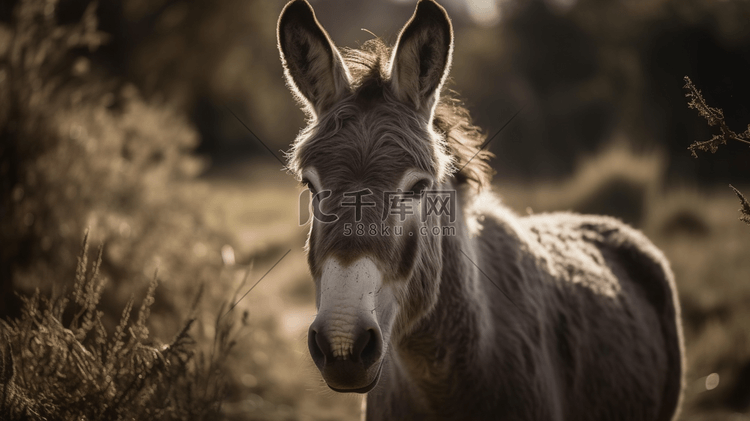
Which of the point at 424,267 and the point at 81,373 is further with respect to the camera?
the point at 81,373

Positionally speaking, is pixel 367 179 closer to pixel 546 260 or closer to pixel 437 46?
pixel 437 46

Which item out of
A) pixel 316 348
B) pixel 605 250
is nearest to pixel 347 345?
pixel 316 348

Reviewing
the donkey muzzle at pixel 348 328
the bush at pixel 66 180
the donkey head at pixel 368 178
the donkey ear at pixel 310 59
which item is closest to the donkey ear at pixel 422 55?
the donkey head at pixel 368 178

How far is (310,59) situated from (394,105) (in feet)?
1.82

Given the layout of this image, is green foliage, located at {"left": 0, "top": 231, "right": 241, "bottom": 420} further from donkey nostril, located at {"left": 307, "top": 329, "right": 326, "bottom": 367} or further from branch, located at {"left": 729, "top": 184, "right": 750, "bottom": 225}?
branch, located at {"left": 729, "top": 184, "right": 750, "bottom": 225}

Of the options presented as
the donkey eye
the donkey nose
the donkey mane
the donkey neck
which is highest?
the donkey mane

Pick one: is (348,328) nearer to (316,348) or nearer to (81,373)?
(316,348)

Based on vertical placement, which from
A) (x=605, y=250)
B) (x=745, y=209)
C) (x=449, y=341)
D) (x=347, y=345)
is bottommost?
(x=347, y=345)

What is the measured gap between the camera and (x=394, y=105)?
8.19 feet

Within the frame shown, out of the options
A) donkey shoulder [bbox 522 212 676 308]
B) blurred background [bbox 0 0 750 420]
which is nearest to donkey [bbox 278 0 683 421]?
donkey shoulder [bbox 522 212 676 308]

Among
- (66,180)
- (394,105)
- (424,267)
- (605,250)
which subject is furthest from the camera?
(66,180)

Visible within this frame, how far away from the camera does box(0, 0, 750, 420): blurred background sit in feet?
16.8

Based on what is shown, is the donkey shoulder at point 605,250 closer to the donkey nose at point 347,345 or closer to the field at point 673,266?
the field at point 673,266

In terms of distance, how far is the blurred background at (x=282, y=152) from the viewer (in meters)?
5.11
